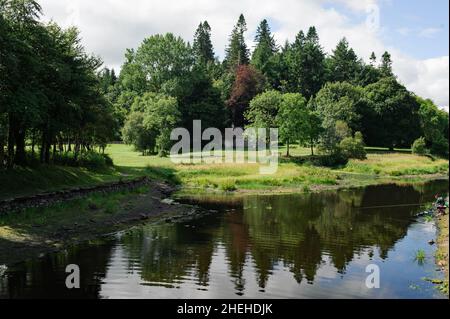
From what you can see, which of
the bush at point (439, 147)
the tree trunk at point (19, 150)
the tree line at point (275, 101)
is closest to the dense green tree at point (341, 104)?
the tree line at point (275, 101)

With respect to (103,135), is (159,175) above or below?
below

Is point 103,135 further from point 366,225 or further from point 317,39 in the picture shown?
point 317,39

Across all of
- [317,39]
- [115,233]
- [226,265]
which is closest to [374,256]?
[226,265]

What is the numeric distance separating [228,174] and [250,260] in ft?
106

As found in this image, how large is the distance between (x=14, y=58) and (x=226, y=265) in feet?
53.7

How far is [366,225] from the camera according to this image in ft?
97.5

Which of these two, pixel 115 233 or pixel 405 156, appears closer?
pixel 115 233

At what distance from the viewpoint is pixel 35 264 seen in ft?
61.8

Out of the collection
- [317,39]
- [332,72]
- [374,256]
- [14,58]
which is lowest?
[374,256]

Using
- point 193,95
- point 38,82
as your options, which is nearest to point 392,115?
point 193,95

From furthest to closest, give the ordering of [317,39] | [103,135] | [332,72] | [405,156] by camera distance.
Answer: [317,39]
[332,72]
[405,156]
[103,135]

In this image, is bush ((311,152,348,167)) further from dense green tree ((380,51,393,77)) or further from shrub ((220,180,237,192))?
dense green tree ((380,51,393,77))

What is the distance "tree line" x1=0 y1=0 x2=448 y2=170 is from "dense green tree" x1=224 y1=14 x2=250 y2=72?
14.4 inches
